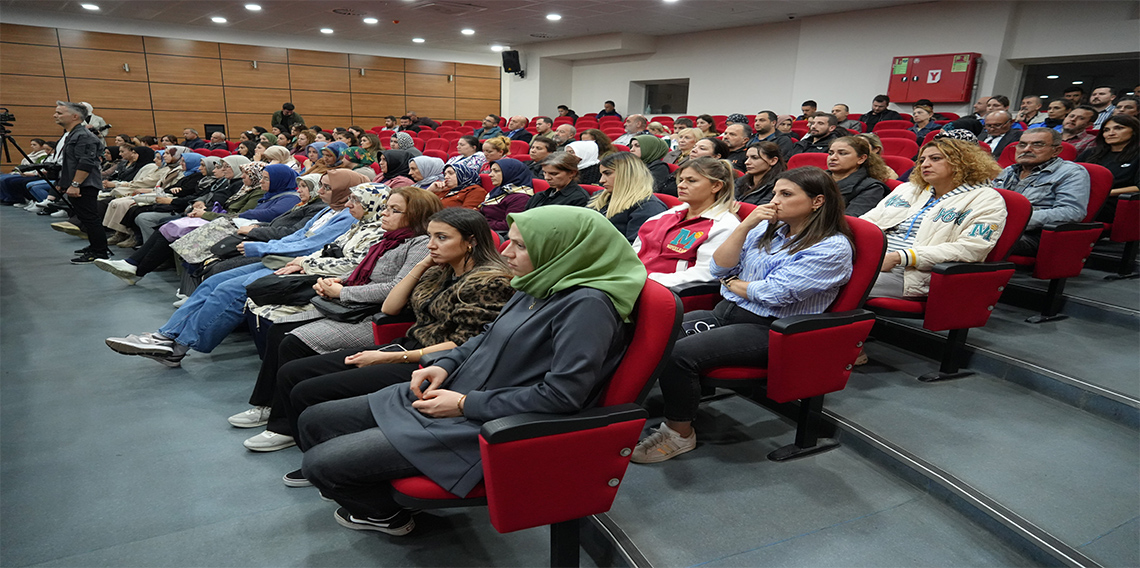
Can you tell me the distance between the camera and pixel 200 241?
11.7ft

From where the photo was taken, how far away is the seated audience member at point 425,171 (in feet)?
12.8

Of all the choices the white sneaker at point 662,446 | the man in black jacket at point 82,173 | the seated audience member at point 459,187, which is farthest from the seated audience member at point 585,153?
the man in black jacket at point 82,173

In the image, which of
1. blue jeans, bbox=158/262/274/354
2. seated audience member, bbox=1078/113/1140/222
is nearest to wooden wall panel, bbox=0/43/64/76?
blue jeans, bbox=158/262/274/354

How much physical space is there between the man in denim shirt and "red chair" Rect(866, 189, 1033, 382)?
0.53m

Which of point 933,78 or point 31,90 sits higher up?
point 933,78

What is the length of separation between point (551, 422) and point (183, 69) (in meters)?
13.6

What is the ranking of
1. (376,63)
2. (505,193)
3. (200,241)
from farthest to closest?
(376,63) → (505,193) → (200,241)

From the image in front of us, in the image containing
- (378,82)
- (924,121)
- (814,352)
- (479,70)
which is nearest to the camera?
(814,352)

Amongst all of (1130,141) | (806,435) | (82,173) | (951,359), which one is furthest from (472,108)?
(806,435)

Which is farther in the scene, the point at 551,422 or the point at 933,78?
the point at 933,78

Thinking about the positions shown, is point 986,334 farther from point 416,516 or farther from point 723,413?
point 416,516

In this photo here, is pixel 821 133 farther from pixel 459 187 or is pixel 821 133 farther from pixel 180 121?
pixel 180 121

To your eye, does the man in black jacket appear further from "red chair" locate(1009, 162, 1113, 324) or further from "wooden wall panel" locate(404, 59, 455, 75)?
"wooden wall panel" locate(404, 59, 455, 75)

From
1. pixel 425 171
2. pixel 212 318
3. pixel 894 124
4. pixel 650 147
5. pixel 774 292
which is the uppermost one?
pixel 894 124
